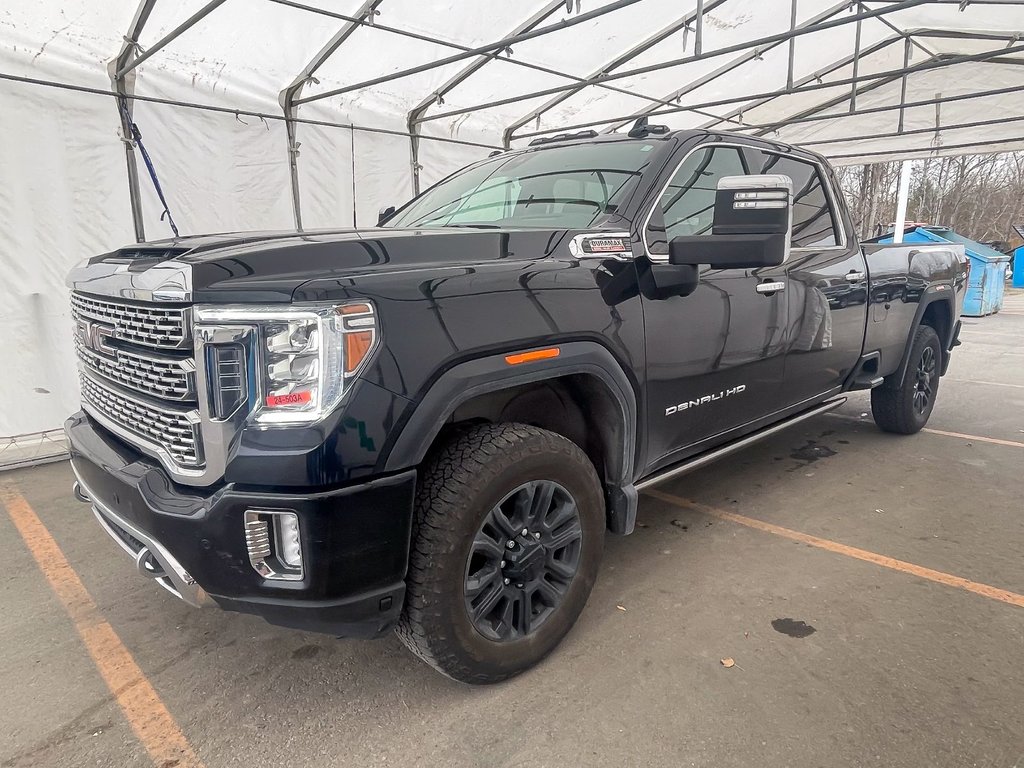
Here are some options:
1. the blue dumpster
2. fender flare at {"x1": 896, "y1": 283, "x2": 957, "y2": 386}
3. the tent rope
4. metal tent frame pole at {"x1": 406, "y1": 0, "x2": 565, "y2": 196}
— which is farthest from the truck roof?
the blue dumpster

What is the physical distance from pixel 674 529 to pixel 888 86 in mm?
12007

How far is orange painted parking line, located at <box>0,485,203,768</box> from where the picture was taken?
2.09 meters

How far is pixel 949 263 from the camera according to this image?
5.09 meters

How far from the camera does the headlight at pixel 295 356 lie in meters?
1.76

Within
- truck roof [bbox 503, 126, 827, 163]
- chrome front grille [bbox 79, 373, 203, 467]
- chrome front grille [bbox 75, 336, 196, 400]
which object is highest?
truck roof [bbox 503, 126, 827, 163]

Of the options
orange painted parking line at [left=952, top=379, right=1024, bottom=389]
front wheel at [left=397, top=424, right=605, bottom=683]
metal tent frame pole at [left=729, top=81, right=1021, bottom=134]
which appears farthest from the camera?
metal tent frame pole at [left=729, top=81, right=1021, bottom=134]

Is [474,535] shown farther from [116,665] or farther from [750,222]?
[116,665]

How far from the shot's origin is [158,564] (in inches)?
78.7

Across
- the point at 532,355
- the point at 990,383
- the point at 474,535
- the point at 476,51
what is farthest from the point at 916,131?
the point at 474,535

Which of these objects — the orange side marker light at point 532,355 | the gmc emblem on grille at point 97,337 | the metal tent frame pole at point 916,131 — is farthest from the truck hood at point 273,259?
the metal tent frame pole at point 916,131

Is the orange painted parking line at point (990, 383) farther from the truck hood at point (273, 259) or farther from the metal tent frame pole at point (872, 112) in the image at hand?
the truck hood at point (273, 259)

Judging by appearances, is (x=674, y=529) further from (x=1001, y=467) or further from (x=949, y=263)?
(x=949, y=263)

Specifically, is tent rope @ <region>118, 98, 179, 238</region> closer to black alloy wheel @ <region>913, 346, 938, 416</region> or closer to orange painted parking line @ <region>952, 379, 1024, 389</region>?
black alloy wheel @ <region>913, 346, 938, 416</region>

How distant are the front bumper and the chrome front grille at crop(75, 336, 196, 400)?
0.87 ft
